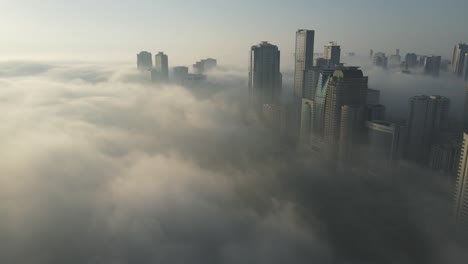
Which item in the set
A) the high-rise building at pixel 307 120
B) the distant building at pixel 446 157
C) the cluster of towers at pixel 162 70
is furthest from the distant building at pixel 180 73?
the distant building at pixel 446 157

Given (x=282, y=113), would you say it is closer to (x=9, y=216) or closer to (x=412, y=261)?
(x=412, y=261)

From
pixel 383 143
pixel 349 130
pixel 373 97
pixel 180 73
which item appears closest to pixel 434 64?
pixel 373 97

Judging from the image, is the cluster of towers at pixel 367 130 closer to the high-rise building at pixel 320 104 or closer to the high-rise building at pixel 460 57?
the high-rise building at pixel 320 104

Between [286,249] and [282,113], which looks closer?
[286,249]

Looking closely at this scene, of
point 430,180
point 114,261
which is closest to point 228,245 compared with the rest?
point 114,261

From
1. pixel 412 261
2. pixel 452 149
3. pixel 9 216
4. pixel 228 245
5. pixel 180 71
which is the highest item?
pixel 180 71

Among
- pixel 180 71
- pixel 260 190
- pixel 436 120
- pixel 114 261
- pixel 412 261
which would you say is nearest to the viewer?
pixel 114 261

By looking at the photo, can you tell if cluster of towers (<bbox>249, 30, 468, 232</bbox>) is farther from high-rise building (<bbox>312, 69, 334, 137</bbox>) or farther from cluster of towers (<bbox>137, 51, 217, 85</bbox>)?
cluster of towers (<bbox>137, 51, 217, 85</bbox>)

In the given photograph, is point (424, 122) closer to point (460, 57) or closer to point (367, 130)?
point (367, 130)
